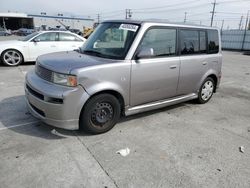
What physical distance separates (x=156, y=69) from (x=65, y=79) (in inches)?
65.6

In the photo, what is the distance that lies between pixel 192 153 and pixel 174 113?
63.5 inches

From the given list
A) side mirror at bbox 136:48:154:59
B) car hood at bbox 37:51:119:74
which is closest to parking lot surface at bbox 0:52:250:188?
car hood at bbox 37:51:119:74

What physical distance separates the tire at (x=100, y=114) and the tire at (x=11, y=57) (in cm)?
701

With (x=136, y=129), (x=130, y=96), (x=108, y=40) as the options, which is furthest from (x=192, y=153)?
(x=108, y=40)

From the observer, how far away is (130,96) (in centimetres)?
395

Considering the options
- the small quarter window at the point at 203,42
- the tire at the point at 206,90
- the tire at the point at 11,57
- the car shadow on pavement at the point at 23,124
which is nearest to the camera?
the car shadow on pavement at the point at 23,124

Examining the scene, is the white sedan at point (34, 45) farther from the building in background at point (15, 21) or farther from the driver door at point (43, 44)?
the building in background at point (15, 21)

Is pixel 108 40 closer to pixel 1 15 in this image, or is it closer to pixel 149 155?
pixel 149 155

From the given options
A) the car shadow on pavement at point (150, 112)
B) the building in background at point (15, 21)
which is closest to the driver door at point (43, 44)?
the car shadow on pavement at point (150, 112)

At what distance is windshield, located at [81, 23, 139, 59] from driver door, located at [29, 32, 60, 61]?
5908mm

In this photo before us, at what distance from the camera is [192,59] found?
4.84 meters

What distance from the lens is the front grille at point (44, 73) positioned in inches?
138

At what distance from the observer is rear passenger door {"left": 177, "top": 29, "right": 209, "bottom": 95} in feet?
15.3

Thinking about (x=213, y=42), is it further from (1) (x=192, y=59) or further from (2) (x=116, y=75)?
(2) (x=116, y=75)
